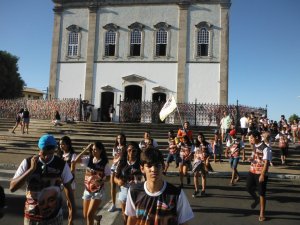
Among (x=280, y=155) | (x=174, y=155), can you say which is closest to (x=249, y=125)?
(x=280, y=155)

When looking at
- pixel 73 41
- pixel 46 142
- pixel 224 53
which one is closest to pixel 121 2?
pixel 73 41

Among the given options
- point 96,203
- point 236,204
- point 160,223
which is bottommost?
point 236,204

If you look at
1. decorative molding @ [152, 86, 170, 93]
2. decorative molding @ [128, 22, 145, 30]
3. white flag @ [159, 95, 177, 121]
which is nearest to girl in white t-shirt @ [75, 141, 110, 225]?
white flag @ [159, 95, 177, 121]

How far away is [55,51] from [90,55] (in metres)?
3.33

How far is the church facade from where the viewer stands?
2641cm

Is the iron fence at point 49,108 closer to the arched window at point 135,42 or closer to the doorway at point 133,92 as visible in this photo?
the doorway at point 133,92

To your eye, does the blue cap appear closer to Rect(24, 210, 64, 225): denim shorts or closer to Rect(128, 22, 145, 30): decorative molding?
Rect(24, 210, 64, 225): denim shorts

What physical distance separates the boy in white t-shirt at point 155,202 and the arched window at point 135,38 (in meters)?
25.6

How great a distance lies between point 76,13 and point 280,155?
2114 centimetres

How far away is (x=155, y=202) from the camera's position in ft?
9.32

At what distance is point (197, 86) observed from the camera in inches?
1035

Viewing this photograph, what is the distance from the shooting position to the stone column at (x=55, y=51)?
28438 millimetres

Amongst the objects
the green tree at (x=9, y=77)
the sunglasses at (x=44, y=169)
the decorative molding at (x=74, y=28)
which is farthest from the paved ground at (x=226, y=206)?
the green tree at (x=9, y=77)

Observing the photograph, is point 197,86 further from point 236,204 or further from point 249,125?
point 236,204
